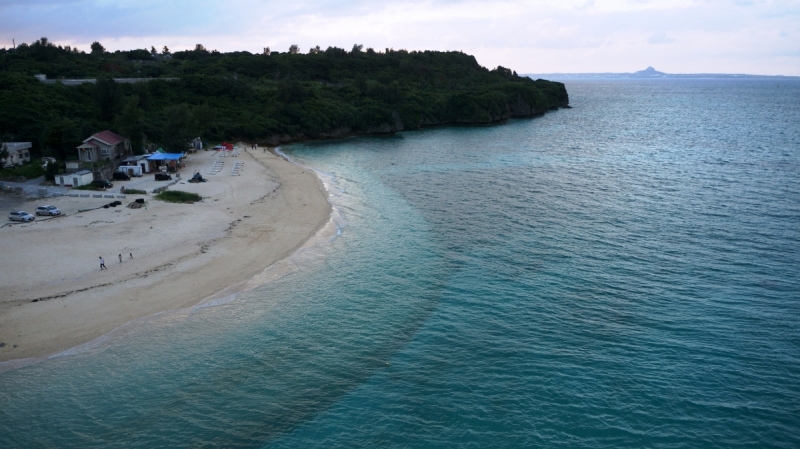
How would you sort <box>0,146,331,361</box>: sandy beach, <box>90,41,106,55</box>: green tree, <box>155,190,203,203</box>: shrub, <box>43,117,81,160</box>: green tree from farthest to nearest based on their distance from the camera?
<box>90,41,106,55</box>: green tree → <box>43,117,81,160</box>: green tree → <box>155,190,203,203</box>: shrub → <box>0,146,331,361</box>: sandy beach

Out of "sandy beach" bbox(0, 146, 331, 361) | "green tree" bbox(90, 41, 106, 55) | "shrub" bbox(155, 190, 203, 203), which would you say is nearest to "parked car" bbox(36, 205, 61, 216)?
"sandy beach" bbox(0, 146, 331, 361)

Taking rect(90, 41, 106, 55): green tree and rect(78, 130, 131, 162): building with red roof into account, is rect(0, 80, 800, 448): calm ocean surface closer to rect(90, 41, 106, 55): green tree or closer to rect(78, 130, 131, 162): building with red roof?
rect(78, 130, 131, 162): building with red roof

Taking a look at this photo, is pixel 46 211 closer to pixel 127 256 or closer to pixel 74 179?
pixel 74 179

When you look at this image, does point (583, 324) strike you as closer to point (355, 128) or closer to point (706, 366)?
point (706, 366)

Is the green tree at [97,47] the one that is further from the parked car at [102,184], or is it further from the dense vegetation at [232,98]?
the parked car at [102,184]

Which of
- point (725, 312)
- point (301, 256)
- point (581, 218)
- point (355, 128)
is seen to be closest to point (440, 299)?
point (301, 256)

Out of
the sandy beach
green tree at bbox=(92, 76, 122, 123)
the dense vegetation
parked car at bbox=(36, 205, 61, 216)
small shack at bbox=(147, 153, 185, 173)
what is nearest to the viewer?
the sandy beach
